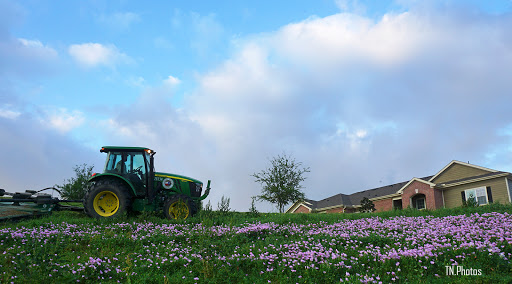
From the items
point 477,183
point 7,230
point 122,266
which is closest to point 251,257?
point 122,266

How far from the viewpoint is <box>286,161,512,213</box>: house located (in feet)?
99.5

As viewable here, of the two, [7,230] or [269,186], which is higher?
[269,186]

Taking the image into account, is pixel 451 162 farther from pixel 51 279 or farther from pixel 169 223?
pixel 51 279

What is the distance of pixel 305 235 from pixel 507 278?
17.3ft

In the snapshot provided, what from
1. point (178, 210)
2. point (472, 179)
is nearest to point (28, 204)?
point (178, 210)

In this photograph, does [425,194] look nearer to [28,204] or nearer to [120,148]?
[120,148]

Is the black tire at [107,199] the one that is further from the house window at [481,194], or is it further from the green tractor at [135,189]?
the house window at [481,194]

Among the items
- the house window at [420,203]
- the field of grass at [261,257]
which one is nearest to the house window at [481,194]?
the house window at [420,203]

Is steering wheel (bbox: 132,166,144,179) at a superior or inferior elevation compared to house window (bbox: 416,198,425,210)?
inferior

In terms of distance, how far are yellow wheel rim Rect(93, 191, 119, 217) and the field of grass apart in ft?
10.6

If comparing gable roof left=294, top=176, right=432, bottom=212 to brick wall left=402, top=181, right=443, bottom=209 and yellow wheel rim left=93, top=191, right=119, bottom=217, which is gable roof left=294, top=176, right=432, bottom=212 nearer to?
brick wall left=402, top=181, right=443, bottom=209

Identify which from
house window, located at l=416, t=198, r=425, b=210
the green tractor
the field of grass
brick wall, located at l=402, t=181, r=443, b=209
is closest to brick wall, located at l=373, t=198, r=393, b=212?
brick wall, located at l=402, t=181, r=443, b=209

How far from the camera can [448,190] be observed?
3506 cm

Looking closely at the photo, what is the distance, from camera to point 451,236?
998 cm
